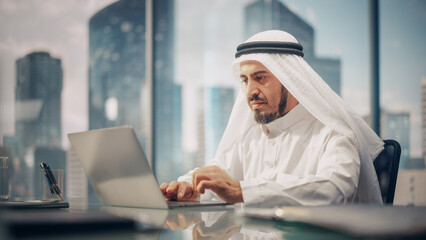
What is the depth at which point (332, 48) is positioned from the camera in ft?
14.8

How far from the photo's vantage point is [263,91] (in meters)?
2.05

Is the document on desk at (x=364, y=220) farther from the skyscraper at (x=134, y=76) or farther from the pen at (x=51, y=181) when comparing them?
the skyscraper at (x=134, y=76)

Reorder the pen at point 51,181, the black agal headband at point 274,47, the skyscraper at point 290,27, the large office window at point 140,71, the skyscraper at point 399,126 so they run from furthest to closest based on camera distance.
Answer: the large office window at point 140,71
the skyscraper at point 290,27
the skyscraper at point 399,126
the black agal headband at point 274,47
the pen at point 51,181

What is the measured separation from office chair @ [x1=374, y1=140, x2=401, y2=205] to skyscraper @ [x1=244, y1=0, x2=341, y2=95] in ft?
8.68

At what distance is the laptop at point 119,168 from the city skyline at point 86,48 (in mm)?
3241

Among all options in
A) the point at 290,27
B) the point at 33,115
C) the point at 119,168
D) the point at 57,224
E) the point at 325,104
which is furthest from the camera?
the point at 33,115

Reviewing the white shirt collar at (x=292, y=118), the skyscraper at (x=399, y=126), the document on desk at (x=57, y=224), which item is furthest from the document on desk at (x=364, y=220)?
the skyscraper at (x=399, y=126)

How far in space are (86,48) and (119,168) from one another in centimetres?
373

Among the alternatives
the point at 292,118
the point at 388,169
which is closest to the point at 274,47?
the point at 292,118

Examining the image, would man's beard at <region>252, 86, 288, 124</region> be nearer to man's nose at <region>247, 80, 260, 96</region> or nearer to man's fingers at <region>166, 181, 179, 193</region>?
man's nose at <region>247, 80, 260, 96</region>

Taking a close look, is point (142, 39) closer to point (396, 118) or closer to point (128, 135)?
point (396, 118)

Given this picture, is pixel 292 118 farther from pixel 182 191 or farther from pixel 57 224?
pixel 57 224

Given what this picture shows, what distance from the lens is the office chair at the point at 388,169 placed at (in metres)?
1.77

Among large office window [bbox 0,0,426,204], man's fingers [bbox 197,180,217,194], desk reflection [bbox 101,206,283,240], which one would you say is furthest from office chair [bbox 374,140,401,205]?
large office window [bbox 0,0,426,204]
